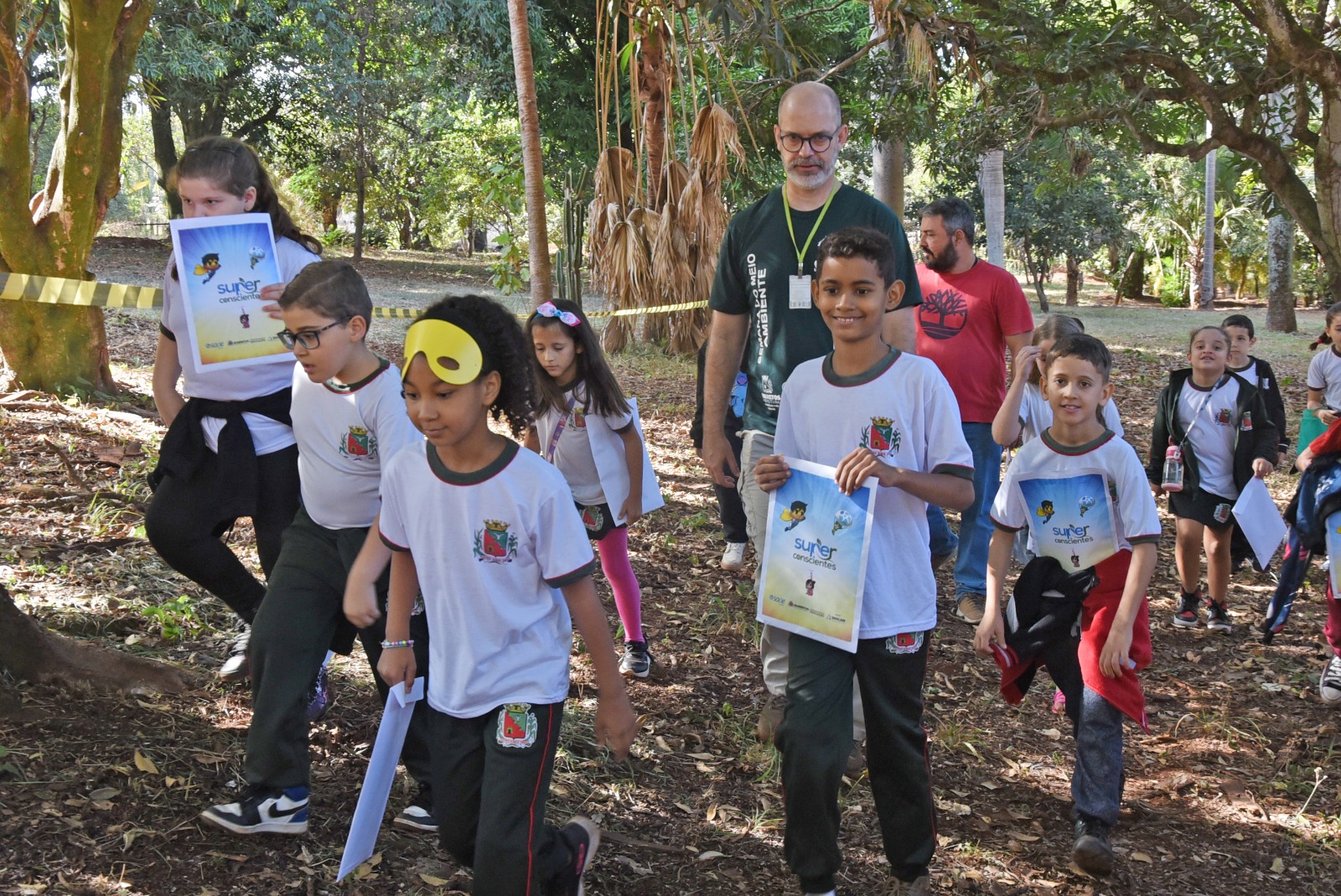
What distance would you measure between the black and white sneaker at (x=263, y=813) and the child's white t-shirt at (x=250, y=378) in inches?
44.7

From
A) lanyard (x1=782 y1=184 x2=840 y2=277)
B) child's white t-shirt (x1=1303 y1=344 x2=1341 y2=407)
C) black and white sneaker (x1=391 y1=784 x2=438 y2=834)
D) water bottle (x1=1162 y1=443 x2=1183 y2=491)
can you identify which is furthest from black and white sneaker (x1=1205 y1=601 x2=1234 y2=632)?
black and white sneaker (x1=391 y1=784 x2=438 y2=834)

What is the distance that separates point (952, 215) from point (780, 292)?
2107 millimetres

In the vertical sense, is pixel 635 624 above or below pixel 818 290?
below

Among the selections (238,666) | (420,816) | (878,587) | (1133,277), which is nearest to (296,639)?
(420,816)

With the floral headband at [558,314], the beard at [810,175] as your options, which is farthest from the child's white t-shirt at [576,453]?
the beard at [810,175]

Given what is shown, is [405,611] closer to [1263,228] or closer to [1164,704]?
[1164,704]

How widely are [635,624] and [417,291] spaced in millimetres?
20526

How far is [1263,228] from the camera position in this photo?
35.3 metres

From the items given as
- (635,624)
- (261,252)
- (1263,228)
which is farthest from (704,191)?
(1263,228)

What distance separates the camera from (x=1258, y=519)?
5.55m

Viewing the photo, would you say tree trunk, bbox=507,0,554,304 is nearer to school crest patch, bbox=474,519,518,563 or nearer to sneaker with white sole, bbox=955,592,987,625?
sneaker with white sole, bbox=955,592,987,625

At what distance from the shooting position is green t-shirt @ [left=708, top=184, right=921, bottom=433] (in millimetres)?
3918

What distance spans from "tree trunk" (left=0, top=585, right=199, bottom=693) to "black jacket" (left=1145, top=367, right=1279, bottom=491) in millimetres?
4409

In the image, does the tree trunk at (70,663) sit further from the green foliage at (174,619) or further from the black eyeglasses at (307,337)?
the black eyeglasses at (307,337)
